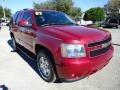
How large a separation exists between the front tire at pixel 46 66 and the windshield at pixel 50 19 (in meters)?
0.98

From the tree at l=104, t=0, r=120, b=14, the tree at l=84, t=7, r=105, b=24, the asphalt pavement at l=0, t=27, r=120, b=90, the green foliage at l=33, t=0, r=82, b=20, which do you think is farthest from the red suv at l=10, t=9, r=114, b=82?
the tree at l=104, t=0, r=120, b=14

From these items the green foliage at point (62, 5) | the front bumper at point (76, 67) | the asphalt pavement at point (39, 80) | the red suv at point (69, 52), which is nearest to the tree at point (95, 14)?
the green foliage at point (62, 5)

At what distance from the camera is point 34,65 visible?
6.49 meters

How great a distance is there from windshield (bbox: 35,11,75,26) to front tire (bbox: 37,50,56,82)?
0.98 metres

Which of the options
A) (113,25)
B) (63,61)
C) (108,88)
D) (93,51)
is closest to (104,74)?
(108,88)

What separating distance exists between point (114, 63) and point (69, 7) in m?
38.0

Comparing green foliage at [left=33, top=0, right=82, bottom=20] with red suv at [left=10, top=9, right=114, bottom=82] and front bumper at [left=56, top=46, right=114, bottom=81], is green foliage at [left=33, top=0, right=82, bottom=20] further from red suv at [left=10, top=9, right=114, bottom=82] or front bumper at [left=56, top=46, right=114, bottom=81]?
front bumper at [left=56, top=46, right=114, bottom=81]

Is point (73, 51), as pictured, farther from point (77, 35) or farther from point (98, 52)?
point (98, 52)

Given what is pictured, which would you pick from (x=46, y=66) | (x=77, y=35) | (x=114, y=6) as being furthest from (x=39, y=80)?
(x=114, y=6)

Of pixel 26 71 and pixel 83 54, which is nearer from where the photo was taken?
pixel 83 54

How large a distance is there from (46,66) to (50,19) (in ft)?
5.06

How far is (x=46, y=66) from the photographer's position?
193 inches

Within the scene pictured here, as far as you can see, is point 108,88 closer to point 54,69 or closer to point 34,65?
point 54,69

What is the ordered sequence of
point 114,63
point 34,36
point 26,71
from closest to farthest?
point 34,36 → point 26,71 → point 114,63
